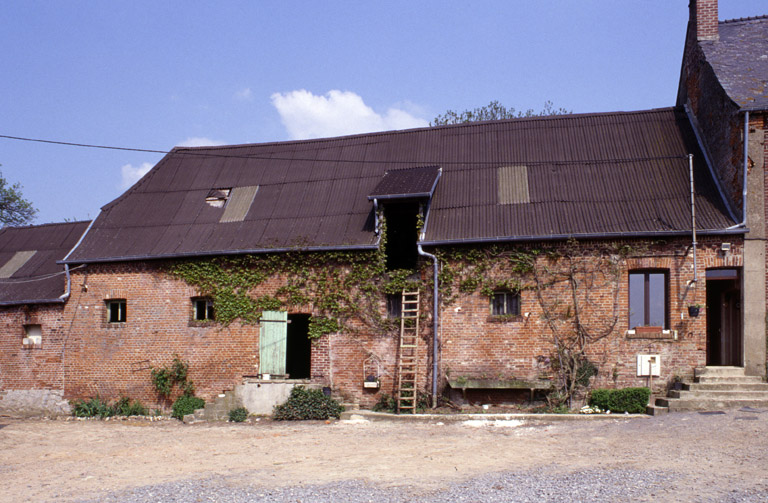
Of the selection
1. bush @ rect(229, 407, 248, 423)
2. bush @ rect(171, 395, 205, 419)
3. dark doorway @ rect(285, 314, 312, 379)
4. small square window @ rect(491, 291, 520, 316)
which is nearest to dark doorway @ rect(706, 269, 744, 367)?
small square window @ rect(491, 291, 520, 316)

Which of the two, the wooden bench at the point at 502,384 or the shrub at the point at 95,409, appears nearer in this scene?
the wooden bench at the point at 502,384

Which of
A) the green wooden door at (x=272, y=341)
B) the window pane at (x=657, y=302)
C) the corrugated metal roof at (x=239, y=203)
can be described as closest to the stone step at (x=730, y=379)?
the window pane at (x=657, y=302)

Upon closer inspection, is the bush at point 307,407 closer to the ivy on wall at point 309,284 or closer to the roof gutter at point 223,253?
the ivy on wall at point 309,284

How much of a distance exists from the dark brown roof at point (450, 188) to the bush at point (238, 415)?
12.5ft

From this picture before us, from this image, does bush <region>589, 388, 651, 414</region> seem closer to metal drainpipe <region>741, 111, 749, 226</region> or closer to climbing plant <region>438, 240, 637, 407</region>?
climbing plant <region>438, 240, 637, 407</region>

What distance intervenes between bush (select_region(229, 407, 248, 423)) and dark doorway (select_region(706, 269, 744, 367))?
10773 mm

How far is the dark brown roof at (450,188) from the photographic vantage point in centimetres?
1511

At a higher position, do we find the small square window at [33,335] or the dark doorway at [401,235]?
the dark doorway at [401,235]

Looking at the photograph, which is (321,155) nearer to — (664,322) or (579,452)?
(664,322)

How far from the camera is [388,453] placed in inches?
431

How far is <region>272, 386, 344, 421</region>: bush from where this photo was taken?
15.3m

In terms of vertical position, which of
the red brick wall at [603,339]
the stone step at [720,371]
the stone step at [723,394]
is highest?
the red brick wall at [603,339]

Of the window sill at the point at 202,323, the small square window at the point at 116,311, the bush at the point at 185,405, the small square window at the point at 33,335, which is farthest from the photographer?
the small square window at the point at 33,335

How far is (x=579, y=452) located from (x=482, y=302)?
206 inches
